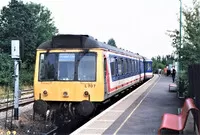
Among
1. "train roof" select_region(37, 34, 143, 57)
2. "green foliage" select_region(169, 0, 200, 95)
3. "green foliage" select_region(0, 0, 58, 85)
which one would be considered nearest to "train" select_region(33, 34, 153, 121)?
"train roof" select_region(37, 34, 143, 57)

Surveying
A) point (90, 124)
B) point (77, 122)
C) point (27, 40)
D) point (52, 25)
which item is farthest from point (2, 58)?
point (52, 25)

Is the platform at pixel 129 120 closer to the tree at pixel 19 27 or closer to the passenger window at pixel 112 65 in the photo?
the passenger window at pixel 112 65

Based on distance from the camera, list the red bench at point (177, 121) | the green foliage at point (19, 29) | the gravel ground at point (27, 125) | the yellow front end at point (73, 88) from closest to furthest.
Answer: the red bench at point (177, 121) < the gravel ground at point (27, 125) < the yellow front end at point (73, 88) < the green foliage at point (19, 29)

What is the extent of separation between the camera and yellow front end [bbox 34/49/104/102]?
14445 mm

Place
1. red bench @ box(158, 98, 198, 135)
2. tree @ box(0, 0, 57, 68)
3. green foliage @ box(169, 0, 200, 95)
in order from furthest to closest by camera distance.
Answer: tree @ box(0, 0, 57, 68)
green foliage @ box(169, 0, 200, 95)
red bench @ box(158, 98, 198, 135)

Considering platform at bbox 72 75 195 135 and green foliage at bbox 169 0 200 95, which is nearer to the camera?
platform at bbox 72 75 195 135

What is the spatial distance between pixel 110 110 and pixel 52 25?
62.0m

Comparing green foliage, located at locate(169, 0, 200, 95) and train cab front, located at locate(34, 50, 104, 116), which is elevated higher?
green foliage, located at locate(169, 0, 200, 95)

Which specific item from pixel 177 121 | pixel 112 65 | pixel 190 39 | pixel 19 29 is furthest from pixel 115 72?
pixel 19 29

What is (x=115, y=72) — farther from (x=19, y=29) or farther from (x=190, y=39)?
(x=19, y=29)

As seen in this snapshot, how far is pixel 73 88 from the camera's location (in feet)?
47.5

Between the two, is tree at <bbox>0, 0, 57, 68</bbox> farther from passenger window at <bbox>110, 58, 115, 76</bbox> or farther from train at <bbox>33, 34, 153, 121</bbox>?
train at <bbox>33, 34, 153, 121</bbox>

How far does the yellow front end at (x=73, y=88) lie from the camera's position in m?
14.4

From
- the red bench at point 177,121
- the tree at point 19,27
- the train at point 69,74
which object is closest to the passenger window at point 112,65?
the train at point 69,74
